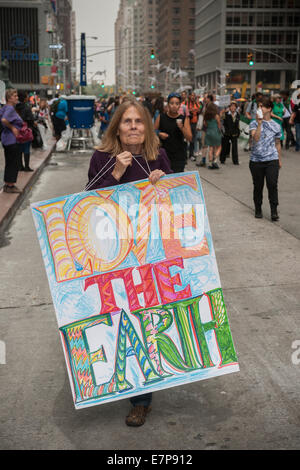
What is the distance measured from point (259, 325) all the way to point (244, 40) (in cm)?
10531

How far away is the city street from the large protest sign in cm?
25

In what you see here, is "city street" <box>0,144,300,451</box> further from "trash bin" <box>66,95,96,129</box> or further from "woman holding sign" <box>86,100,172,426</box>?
"trash bin" <box>66,95,96,129</box>

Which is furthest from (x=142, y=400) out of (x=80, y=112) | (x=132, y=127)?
(x=80, y=112)

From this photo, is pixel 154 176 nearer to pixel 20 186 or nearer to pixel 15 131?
pixel 15 131

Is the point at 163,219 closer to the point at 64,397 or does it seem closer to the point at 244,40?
the point at 64,397

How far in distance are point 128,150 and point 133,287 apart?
35.1 inches

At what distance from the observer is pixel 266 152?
9336mm

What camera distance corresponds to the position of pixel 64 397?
382 cm

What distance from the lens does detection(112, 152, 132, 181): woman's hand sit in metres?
3.51

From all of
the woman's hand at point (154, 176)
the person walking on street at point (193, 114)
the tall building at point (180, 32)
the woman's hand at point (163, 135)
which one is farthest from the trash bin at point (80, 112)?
the tall building at point (180, 32)

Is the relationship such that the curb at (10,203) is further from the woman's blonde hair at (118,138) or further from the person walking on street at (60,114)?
the person walking on street at (60,114)

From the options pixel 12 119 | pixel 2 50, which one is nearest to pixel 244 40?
pixel 2 50

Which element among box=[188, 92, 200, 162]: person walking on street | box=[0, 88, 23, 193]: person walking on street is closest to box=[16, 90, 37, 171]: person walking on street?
box=[0, 88, 23, 193]: person walking on street
